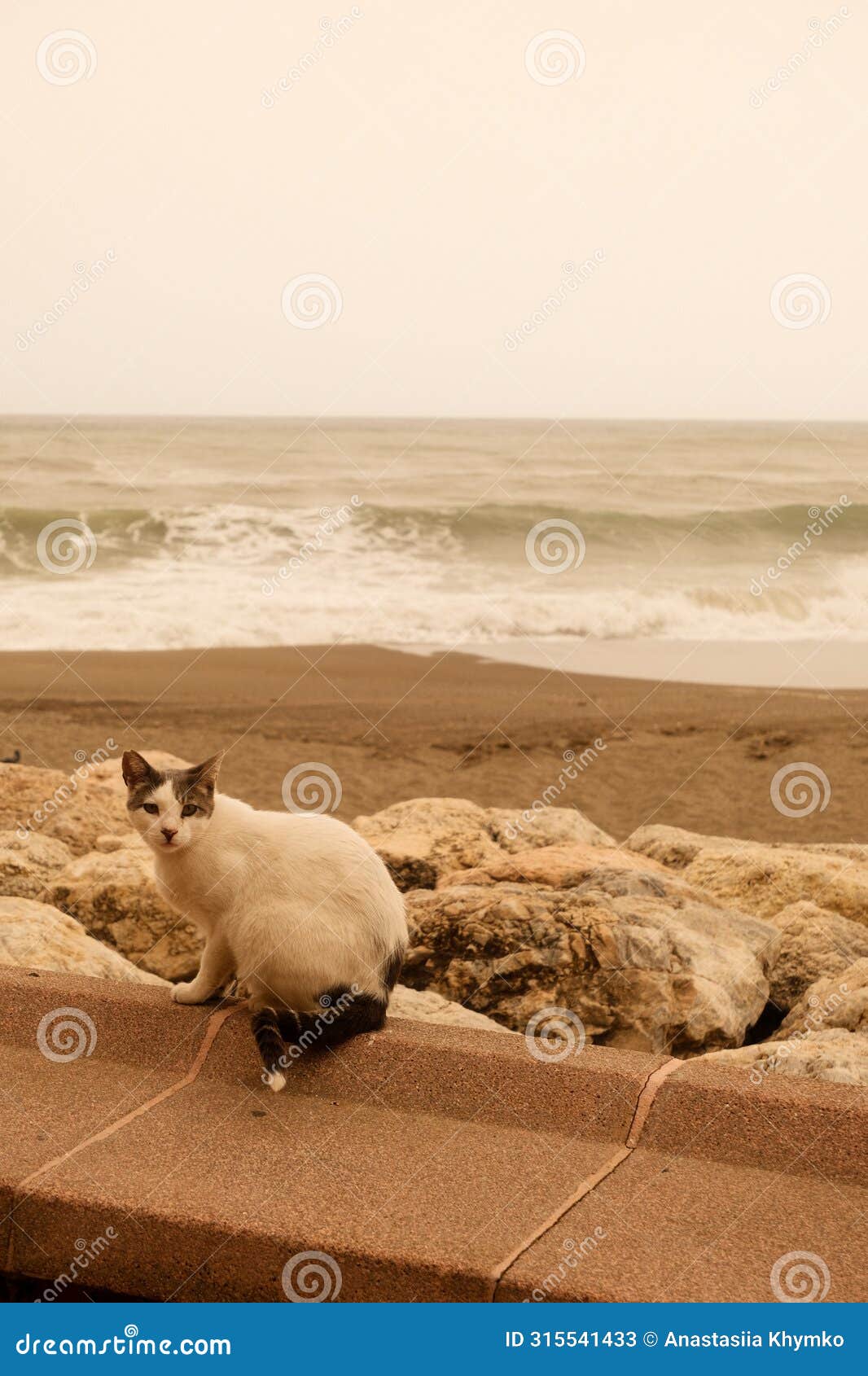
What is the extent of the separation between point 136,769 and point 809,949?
2.59 metres

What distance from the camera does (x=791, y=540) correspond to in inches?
818

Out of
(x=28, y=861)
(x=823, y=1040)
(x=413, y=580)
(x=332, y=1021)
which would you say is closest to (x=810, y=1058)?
(x=823, y=1040)

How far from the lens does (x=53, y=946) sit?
420cm

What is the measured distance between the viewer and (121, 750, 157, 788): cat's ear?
3.51 meters

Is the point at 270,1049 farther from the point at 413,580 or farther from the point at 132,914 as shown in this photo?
the point at 413,580

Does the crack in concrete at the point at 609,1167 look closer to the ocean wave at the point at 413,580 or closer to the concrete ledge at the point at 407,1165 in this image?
the concrete ledge at the point at 407,1165

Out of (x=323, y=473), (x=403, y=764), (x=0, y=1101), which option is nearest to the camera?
(x=0, y=1101)

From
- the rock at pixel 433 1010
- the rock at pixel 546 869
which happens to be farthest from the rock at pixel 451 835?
the rock at pixel 433 1010

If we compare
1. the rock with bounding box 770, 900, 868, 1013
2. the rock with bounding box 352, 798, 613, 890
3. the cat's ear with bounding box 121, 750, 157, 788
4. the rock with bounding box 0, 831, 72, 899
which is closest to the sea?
the rock with bounding box 352, 798, 613, 890

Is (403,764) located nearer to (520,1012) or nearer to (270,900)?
(520,1012)

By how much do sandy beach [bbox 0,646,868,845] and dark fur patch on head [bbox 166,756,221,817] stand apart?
4.79 metres

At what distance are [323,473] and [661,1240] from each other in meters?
22.9

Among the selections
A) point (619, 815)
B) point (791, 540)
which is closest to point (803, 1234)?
point (619, 815)

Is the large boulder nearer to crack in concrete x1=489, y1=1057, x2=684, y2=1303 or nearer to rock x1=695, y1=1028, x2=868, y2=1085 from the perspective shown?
rock x1=695, y1=1028, x2=868, y2=1085
